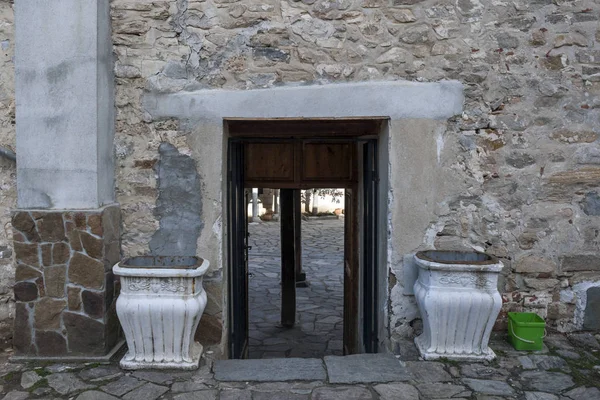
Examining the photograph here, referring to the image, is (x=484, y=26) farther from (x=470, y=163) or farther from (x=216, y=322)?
(x=216, y=322)

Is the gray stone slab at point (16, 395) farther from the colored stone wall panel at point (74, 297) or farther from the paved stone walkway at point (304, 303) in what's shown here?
the paved stone walkway at point (304, 303)

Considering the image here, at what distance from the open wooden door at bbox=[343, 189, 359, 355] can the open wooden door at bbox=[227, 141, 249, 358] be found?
112 centimetres

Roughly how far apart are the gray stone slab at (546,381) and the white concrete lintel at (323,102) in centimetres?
167

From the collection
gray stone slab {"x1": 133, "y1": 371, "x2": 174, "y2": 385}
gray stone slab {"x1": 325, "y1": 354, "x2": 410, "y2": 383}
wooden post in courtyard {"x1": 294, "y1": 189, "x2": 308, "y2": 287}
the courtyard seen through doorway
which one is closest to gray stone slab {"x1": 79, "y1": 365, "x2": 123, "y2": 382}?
gray stone slab {"x1": 133, "y1": 371, "x2": 174, "y2": 385}

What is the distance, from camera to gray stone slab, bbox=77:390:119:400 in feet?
9.37

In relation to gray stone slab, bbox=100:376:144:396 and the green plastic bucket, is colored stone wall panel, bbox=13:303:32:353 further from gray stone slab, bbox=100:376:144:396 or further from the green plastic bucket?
the green plastic bucket

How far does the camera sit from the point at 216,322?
11.9 feet

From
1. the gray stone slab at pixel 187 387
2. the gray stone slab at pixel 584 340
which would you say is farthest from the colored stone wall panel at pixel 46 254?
the gray stone slab at pixel 584 340

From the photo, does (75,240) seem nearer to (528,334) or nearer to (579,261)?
(528,334)

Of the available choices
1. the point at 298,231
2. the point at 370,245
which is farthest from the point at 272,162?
the point at 298,231

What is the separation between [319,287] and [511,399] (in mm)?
5987

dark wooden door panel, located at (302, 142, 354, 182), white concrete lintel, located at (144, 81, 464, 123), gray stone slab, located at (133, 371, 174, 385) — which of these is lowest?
gray stone slab, located at (133, 371, 174, 385)

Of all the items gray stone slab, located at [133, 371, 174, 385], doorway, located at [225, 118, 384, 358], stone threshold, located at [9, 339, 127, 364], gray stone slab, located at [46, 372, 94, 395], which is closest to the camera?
gray stone slab, located at [46, 372, 94, 395]

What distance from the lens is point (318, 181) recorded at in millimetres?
5281
